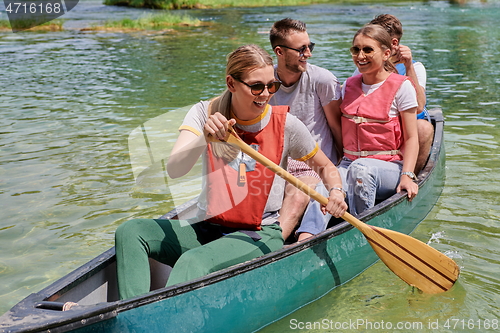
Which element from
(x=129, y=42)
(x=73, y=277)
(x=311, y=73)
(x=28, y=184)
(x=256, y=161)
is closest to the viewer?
(x=73, y=277)

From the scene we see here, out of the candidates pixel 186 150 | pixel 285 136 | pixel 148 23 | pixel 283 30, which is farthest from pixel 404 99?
pixel 148 23

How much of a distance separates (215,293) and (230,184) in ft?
1.90

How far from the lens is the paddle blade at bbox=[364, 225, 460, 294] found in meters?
3.64

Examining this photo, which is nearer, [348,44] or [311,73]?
[311,73]

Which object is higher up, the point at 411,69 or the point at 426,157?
the point at 411,69

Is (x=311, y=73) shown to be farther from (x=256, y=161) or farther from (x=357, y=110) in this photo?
(x=256, y=161)

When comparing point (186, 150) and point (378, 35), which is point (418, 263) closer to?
point (378, 35)

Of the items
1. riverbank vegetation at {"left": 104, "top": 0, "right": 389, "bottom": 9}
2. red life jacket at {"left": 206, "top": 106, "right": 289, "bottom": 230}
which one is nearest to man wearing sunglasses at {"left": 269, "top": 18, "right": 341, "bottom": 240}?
red life jacket at {"left": 206, "top": 106, "right": 289, "bottom": 230}

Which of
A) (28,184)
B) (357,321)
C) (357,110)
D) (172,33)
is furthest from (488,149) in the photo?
(172,33)

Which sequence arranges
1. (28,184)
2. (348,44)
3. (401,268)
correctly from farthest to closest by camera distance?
(348,44), (28,184), (401,268)

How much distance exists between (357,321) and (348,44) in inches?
589

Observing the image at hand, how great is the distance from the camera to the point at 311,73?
13.5 ft

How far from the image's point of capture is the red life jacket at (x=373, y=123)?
4.03 m

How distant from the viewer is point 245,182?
3.00m
